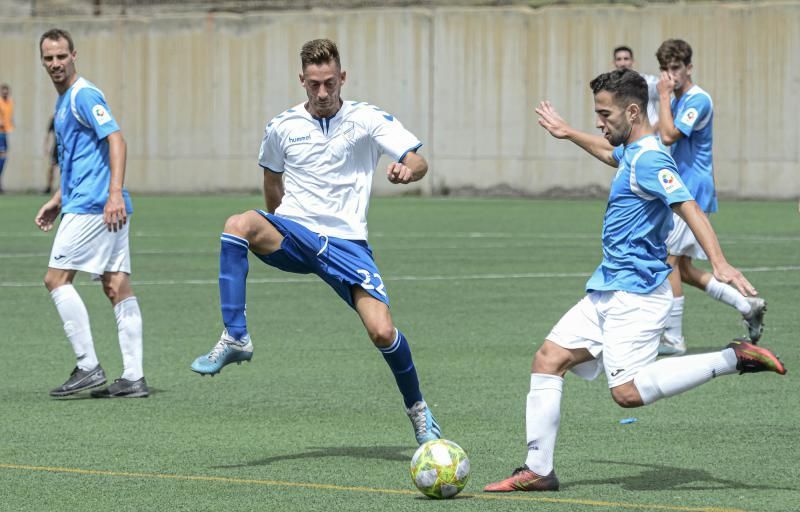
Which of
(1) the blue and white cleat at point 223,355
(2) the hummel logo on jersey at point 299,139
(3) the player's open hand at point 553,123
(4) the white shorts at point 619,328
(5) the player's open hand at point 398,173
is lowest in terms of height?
(1) the blue and white cleat at point 223,355

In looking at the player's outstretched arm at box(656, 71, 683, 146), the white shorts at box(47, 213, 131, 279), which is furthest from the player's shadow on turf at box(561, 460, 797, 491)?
the player's outstretched arm at box(656, 71, 683, 146)

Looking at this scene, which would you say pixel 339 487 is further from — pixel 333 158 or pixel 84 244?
pixel 84 244

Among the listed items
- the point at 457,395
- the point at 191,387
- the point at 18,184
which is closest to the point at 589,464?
the point at 457,395

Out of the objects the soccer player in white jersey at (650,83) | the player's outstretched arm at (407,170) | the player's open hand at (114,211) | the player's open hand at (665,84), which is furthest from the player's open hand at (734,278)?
the soccer player in white jersey at (650,83)

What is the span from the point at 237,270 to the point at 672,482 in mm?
2495

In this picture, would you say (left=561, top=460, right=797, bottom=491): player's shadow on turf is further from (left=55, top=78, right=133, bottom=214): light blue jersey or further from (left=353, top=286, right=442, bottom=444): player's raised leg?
(left=55, top=78, right=133, bottom=214): light blue jersey

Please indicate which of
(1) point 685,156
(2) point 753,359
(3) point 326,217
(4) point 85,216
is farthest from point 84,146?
(2) point 753,359

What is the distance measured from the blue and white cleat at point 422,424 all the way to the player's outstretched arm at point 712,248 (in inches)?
75.3

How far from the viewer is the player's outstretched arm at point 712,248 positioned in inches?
260

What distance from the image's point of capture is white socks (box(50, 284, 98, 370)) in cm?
1009

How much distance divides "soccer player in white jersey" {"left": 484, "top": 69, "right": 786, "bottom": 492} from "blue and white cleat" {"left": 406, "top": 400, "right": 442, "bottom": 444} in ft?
3.26

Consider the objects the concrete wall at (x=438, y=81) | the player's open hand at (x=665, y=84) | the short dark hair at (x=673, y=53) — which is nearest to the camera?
the player's open hand at (x=665, y=84)

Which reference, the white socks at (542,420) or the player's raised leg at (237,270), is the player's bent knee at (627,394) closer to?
the white socks at (542,420)

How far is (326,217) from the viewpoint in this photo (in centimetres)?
821
